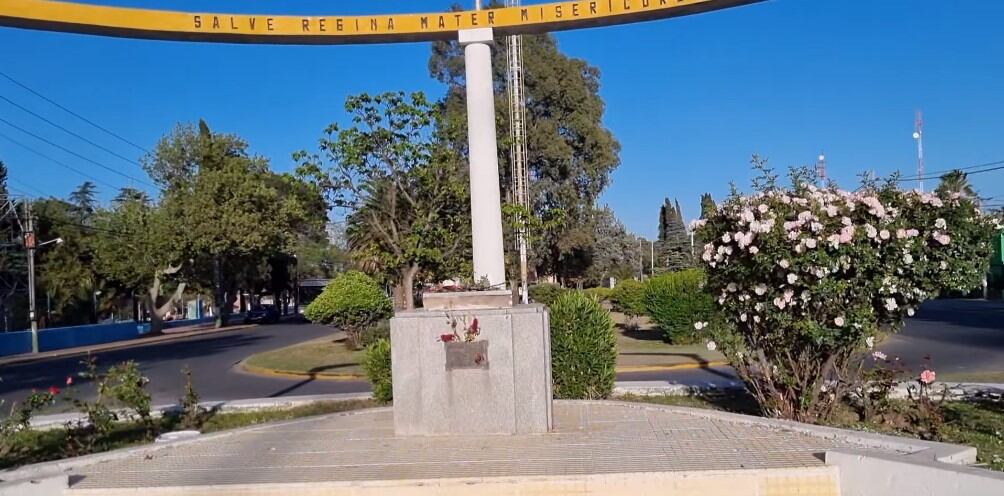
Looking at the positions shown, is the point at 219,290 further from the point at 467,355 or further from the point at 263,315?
the point at 467,355

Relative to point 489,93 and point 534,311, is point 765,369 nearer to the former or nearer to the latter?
point 534,311

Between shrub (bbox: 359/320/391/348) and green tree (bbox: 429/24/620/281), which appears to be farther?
green tree (bbox: 429/24/620/281)

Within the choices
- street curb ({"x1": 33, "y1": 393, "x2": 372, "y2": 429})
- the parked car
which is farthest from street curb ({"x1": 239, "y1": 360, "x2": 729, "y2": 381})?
the parked car

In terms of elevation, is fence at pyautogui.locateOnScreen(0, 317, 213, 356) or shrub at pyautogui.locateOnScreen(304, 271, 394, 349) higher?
shrub at pyautogui.locateOnScreen(304, 271, 394, 349)

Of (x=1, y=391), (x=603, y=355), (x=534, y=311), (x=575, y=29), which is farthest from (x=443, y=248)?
(x=1, y=391)

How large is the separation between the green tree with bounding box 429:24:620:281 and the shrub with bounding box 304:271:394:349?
14.2 m

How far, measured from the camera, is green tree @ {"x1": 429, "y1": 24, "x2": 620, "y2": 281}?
38.8 meters

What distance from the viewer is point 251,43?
9.92 metres

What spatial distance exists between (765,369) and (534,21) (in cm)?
445

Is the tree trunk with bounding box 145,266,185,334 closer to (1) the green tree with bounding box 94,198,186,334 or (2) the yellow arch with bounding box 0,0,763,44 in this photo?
(1) the green tree with bounding box 94,198,186,334

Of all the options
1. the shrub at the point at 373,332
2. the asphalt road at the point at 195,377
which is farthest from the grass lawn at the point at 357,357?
the asphalt road at the point at 195,377

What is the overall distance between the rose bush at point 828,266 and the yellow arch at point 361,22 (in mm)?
2412

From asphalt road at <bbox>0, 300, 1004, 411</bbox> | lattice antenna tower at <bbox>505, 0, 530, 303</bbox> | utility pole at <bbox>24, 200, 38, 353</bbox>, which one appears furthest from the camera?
utility pole at <bbox>24, 200, 38, 353</bbox>

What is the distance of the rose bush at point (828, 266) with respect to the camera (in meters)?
7.56
